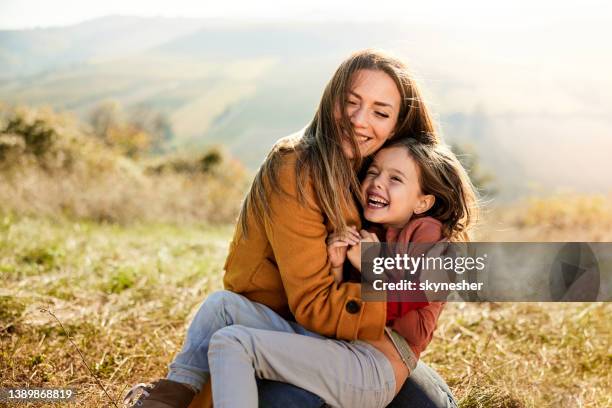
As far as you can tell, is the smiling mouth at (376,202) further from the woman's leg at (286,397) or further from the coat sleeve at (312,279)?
the woman's leg at (286,397)

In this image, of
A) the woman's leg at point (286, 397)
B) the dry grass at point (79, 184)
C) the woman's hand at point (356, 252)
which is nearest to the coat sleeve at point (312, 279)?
the woman's hand at point (356, 252)

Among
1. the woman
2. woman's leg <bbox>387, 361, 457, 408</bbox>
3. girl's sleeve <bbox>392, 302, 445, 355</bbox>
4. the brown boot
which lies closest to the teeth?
the woman

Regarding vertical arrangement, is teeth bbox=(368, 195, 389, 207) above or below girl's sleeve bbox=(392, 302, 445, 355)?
above

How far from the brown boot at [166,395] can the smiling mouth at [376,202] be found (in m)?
1.08

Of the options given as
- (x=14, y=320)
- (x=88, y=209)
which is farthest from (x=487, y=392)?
(x=88, y=209)

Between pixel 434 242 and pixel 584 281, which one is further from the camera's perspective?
pixel 584 281

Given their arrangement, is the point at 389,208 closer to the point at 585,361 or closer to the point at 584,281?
the point at 585,361

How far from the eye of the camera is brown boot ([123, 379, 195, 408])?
257 centimetres

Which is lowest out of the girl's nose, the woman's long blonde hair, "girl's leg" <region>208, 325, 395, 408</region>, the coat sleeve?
"girl's leg" <region>208, 325, 395, 408</region>

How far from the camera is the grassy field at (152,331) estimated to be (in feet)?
11.5

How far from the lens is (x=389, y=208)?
288 centimetres

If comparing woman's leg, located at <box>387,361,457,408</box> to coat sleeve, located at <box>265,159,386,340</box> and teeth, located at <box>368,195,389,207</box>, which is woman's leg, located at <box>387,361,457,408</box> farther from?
teeth, located at <box>368,195,389,207</box>

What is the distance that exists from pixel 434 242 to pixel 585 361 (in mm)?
1886

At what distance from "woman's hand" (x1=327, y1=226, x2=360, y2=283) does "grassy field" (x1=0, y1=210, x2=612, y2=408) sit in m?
1.09
